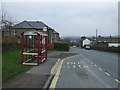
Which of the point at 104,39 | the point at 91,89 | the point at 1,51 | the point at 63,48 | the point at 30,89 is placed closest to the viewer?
the point at 30,89

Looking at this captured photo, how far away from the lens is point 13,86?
7719mm

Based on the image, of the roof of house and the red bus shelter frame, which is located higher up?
the roof of house

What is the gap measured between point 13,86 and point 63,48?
43261 mm

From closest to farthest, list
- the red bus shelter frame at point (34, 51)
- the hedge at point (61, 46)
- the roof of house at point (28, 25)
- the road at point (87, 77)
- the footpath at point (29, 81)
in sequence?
the footpath at point (29, 81)
the road at point (87, 77)
the red bus shelter frame at point (34, 51)
the hedge at point (61, 46)
the roof of house at point (28, 25)

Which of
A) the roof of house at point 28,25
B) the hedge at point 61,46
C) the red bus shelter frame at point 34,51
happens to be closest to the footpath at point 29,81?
the red bus shelter frame at point 34,51

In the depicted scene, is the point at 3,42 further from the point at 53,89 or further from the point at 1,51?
the point at 53,89

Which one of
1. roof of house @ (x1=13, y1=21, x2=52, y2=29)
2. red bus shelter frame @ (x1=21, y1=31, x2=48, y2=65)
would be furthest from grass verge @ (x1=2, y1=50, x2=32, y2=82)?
roof of house @ (x1=13, y1=21, x2=52, y2=29)

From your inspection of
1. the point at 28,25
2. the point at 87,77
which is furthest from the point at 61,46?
the point at 87,77

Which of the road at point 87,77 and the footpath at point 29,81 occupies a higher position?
the footpath at point 29,81

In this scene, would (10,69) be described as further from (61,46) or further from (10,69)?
(61,46)

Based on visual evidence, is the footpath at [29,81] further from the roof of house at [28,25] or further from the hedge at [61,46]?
the roof of house at [28,25]

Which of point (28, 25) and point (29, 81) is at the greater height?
point (28, 25)

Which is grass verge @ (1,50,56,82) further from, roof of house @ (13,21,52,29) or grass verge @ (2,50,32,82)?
roof of house @ (13,21,52,29)

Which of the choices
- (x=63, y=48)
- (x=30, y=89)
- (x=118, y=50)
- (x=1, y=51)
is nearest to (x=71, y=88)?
(x=30, y=89)
